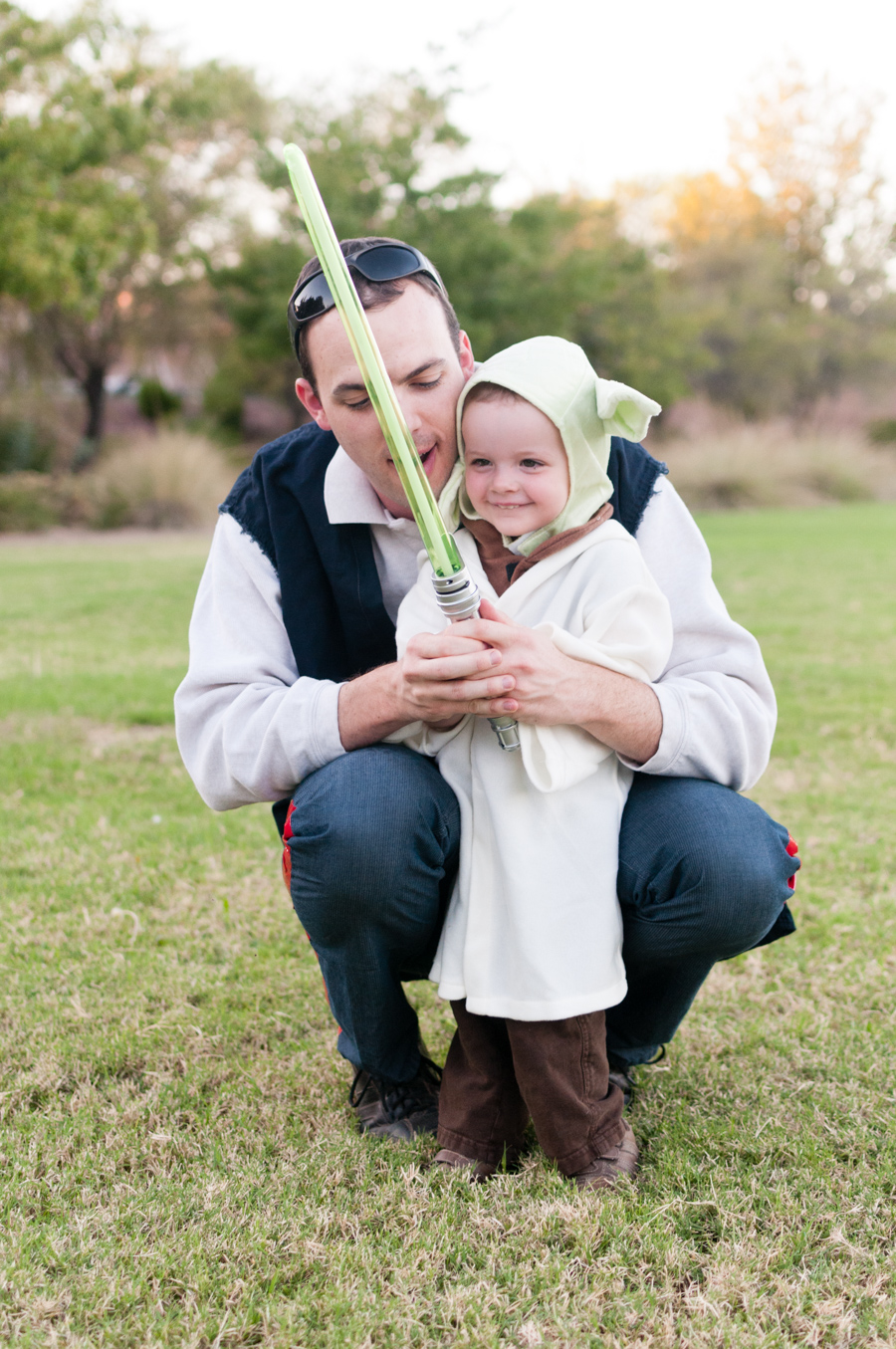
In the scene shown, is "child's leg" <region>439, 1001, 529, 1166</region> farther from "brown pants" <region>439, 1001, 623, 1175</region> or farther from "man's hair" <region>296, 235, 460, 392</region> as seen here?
"man's hair" <region>296, 235, 460, 392</region>

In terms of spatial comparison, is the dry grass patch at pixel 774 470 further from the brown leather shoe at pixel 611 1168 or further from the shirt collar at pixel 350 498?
the brown leather shoe at pixel 611 1168

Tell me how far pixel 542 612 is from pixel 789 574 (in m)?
8.51

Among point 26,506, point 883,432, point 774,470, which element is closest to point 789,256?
point 883,432

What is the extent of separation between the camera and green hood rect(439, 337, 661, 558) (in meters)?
1.80

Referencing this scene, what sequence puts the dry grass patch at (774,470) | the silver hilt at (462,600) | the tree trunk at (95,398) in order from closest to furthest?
the silver hilt at (462,600) < the dry grass patch at (774,470) < the tree trunk at (95,398)

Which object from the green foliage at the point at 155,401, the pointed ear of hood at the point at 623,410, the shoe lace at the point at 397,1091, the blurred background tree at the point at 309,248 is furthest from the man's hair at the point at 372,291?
the green foliage at the point at 155,401

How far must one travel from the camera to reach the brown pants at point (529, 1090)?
177 cm

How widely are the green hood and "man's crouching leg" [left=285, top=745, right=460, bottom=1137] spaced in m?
0.45

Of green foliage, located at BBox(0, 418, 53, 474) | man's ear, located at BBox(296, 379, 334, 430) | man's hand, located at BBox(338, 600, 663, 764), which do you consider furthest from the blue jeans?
green foliage, located at BBox(0, 418, 53, 474)

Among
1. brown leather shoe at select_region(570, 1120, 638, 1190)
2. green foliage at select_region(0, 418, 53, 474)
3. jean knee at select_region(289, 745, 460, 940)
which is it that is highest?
green foliage at select_region(0, 418, 53, 474)

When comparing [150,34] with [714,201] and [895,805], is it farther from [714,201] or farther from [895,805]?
[895,805]

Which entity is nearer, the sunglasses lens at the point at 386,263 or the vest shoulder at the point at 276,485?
the sunglasses lens at the point at 386,263

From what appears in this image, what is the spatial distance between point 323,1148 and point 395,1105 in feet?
0.54

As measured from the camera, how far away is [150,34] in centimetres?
2366
